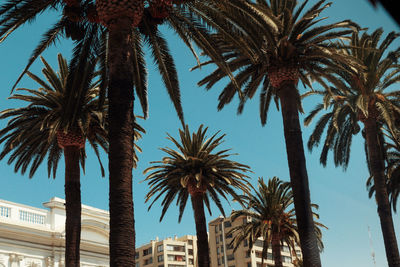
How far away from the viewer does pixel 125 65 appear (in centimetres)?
1262

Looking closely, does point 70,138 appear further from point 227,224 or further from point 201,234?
point 227,224

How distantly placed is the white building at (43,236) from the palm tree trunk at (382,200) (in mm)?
23348

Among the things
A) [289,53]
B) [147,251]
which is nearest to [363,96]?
[289,53]

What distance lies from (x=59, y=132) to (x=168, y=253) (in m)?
112

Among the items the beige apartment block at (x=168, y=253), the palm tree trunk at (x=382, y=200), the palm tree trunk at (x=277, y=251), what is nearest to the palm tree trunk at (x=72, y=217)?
the palm tree trunk at (x=382, y=200)

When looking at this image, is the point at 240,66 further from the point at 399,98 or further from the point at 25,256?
the point at 25,256

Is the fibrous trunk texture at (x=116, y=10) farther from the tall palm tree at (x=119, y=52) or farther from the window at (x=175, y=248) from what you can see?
the window at (x=175, y=248)

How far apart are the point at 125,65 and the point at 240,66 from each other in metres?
9.62

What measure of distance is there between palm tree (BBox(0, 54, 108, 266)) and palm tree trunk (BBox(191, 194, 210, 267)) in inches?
332

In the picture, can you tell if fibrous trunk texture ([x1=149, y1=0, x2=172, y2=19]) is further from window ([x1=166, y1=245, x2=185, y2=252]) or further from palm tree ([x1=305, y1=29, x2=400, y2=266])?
window ([x1=166, y1=245, x2=185, y2=252])

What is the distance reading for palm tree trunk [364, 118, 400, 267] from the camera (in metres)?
26.0

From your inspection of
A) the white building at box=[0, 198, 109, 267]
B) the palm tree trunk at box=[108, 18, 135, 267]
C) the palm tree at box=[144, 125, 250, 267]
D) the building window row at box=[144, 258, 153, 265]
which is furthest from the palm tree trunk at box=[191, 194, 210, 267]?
the building window row at box=[144, 258, 153, 265]

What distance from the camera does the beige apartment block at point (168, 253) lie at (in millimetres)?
129750

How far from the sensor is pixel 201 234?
30.0 m
